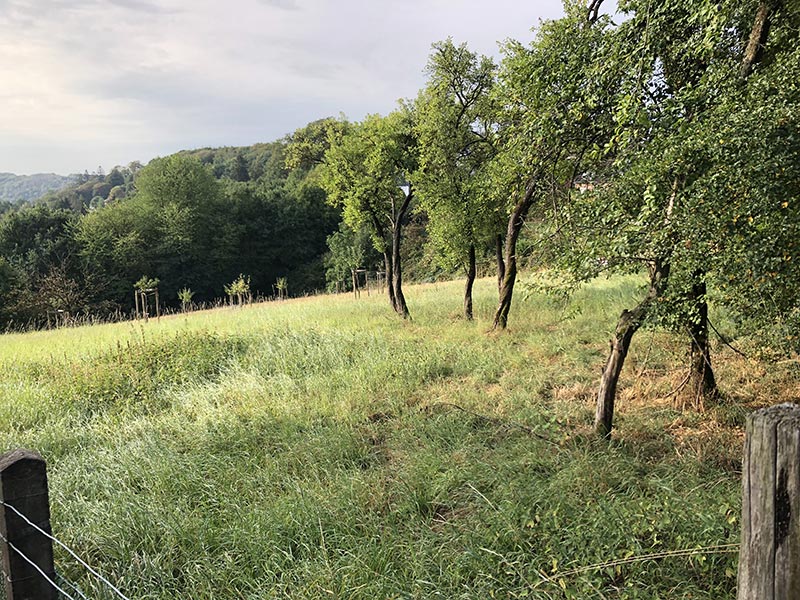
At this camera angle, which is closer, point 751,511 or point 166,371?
point 751,511

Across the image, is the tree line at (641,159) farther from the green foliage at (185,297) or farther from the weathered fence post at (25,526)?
the green foliage at (185,297)

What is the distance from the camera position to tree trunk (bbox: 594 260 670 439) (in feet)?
15.2

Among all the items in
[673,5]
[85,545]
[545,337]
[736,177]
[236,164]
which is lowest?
[85,545]

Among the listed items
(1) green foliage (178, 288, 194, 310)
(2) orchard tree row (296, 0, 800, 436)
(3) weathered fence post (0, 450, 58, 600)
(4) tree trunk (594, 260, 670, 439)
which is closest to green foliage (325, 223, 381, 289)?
(1) green foliage (178, 288, 194, 310)

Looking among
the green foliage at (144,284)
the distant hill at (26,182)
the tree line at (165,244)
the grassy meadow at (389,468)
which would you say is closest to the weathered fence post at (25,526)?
the grassy meadow at (389,468)

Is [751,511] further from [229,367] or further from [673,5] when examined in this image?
[229,367]

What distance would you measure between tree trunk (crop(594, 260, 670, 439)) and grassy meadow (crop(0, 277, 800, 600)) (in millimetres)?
199

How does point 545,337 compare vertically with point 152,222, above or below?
below

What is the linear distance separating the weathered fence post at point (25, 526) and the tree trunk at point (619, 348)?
4439mm

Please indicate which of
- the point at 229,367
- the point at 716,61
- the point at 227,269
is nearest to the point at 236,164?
the point at 227,269

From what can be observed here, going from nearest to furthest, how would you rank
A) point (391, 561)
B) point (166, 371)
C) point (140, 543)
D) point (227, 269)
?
point (391, 561) → point (140, 543) → point (166, 371) → point (227, 269)

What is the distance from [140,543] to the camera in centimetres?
331

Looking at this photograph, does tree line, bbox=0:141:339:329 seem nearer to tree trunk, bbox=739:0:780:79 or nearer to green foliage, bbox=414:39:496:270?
green foliage, bbox=414:39:496:270

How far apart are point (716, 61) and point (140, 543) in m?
6.60
